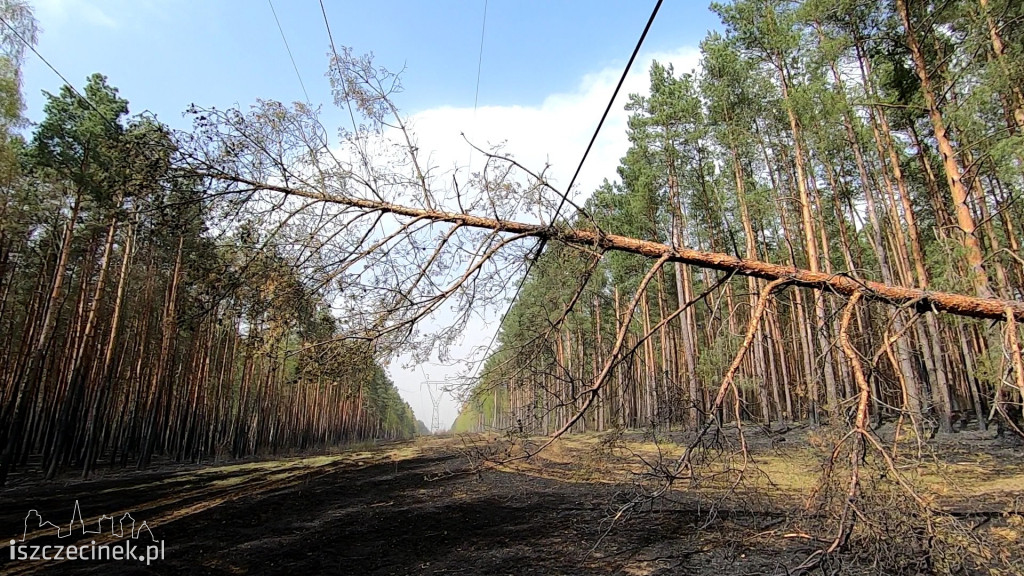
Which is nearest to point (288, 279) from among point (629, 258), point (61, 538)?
point (61, 538)

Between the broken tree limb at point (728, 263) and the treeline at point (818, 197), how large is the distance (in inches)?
5.5

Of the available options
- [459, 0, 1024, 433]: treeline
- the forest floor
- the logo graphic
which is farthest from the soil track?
[459, 0, 1024, 433]: treeline

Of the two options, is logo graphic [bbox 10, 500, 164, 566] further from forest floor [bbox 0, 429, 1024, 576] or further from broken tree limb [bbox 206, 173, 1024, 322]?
broken tree limb [bbox 206, 173, 1024, 322]

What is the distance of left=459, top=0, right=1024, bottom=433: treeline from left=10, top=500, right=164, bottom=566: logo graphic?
3854mm

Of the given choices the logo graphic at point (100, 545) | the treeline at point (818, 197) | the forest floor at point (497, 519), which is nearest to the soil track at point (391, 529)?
the forest floor at point (497, 519)

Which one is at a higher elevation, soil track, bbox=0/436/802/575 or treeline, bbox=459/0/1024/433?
treeline, bbox=459/0/1024/433

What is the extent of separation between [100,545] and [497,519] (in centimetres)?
443

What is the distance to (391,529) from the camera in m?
5.46

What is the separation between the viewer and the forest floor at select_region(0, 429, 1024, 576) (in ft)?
12.1

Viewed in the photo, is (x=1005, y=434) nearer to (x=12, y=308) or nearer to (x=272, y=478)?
(x=272, y=478)

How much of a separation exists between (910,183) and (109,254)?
22.9m

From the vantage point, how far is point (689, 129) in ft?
48.9

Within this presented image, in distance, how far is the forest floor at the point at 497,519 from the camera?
370cm

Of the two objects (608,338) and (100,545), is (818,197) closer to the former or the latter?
(608,338)
